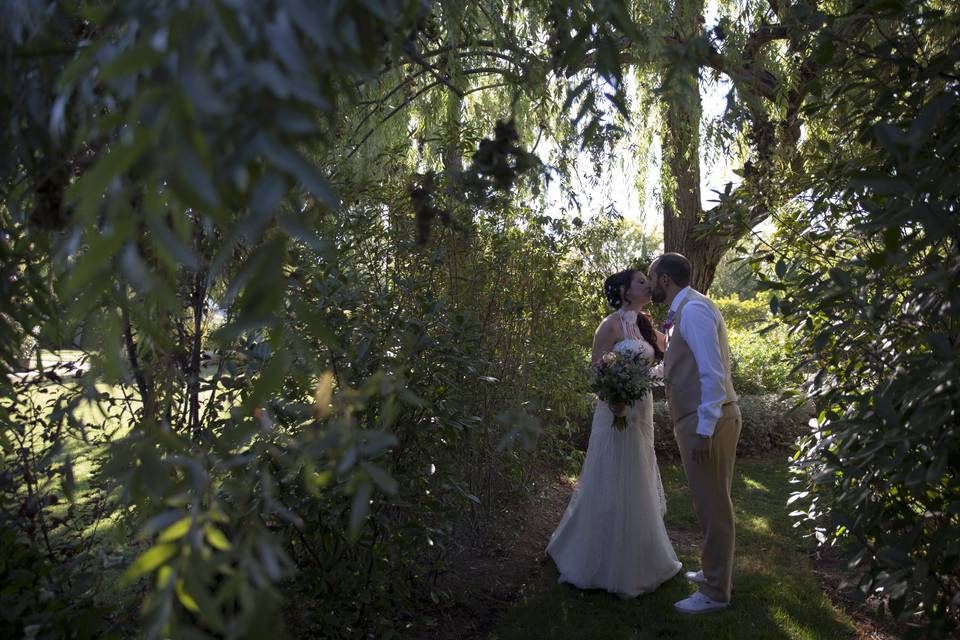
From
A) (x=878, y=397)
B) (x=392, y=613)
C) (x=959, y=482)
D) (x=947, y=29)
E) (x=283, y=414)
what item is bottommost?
(x=392, y=613)

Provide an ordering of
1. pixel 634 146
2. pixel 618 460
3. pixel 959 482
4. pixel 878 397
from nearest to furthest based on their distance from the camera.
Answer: pixel 878 397 < pixel 959 482 < pixel 618 460 < pixel 634 146

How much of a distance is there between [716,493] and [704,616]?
28.0 inches

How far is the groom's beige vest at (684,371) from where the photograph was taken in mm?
4648

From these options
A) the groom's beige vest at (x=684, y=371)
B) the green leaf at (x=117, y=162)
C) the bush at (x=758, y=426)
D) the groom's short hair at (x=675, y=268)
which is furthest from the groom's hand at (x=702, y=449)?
the bush at (x=758, y=426)

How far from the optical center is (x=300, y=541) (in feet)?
10.9

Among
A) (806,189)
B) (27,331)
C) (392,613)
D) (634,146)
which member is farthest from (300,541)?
(634,146)

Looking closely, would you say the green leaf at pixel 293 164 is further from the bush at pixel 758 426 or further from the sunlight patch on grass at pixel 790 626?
the bush at pixel 758 426

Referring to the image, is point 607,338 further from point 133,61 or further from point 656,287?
point 133,61

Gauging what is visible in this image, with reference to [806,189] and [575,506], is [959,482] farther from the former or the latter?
[575,506]

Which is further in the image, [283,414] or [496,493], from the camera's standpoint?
[496,493]

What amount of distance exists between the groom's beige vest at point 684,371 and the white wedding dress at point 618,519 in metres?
0.50

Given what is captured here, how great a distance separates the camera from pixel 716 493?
467cm

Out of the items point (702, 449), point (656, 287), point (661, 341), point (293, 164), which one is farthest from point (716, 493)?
point (293, 164)

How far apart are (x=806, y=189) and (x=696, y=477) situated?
1842 mm
